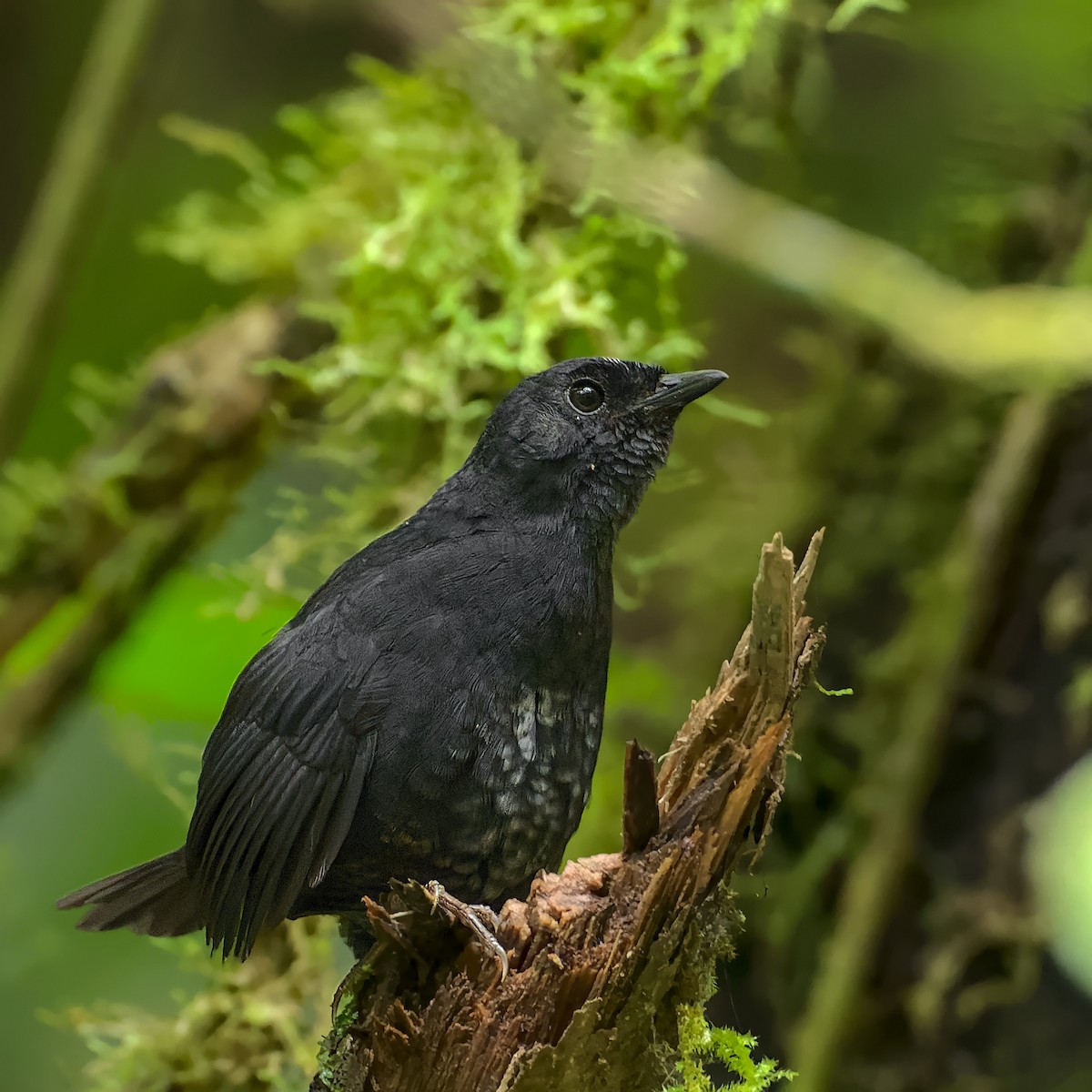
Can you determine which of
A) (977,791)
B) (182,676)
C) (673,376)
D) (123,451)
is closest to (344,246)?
(123,451)

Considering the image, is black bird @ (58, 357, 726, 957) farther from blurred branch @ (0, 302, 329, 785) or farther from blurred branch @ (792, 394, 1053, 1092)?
blurred branch @ (792, 394, 1053, 1092)

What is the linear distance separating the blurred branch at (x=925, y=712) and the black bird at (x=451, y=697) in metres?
1.35

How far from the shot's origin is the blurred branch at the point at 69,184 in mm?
3102

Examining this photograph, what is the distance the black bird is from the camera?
1.79m

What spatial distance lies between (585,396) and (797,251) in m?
0.94

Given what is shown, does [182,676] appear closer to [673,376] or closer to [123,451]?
[123,451]

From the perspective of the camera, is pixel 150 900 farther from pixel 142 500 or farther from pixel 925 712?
pixel 925 712

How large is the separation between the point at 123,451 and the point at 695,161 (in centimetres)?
165

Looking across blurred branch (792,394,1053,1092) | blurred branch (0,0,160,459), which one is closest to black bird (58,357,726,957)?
blurred branch (792,394,1053,1092)

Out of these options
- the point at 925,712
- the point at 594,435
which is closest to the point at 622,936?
the point at 594,435

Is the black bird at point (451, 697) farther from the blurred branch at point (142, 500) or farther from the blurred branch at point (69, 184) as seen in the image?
the blurred branch at point (69, 184)

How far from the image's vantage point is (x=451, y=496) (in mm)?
2051

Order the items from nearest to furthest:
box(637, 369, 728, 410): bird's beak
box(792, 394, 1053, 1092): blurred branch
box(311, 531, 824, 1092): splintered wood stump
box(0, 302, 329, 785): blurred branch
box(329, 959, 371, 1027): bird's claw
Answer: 1. box(311, 531, 824, 1092): splintered wood stump
2. box(329, 959, 371, 1027): bird's claw
3. box(637, 369, 728, 410): bird's beak
4. box(792, 394, 1053, 1092): blurred branch
5. box(0, 302, 329, 785): blurred branch

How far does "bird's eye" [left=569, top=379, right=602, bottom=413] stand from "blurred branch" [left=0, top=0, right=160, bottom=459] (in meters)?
1.80
